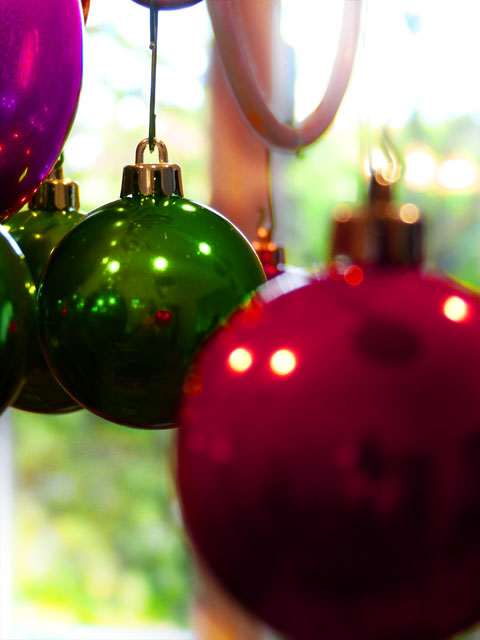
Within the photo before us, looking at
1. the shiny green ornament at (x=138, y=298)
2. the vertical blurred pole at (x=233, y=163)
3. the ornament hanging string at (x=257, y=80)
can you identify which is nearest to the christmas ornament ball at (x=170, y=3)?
the ornament hanging string at (x=257, y=80)

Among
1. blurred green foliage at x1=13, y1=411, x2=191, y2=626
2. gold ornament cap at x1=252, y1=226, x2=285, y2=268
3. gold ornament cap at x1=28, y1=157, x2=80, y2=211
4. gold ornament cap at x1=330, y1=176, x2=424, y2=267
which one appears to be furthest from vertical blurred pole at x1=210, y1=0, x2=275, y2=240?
gold ornament cap at x1=330, y1=176, x2=424, y2=267

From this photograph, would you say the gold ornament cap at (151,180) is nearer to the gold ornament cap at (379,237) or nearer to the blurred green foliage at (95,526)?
the gold ornament cap at (379,237)

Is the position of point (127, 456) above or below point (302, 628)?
below

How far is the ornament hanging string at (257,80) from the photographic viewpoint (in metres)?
0.57

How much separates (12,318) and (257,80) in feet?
1.05

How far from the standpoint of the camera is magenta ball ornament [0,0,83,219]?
39 cm

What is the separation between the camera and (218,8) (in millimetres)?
562

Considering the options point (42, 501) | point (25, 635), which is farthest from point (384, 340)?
point (25, 635)

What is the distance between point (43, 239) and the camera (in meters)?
0.52

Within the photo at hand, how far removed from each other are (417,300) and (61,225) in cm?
32

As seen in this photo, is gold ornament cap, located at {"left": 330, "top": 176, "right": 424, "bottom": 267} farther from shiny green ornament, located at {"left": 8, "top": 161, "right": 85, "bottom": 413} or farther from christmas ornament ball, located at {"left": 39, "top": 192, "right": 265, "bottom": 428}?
shiny green ornament, located at {"left": 8, "top": 161, "right": 85, "bottom": 413}

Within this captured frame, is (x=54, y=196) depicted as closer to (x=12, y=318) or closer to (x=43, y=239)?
(x=43, y=239)

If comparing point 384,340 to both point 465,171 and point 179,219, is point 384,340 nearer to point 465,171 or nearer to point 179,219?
point 179,219

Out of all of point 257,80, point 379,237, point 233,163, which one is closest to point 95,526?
point 233,163
